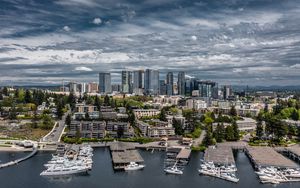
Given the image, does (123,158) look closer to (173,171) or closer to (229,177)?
(173,171)

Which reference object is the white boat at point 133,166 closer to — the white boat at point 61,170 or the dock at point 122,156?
the dock at point 122,156

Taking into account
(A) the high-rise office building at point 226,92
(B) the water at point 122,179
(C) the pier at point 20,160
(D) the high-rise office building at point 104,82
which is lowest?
(B) the water at point 122,179

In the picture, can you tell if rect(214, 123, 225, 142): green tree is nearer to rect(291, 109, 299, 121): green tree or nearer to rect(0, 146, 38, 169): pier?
rect(0, 146, 38, 169): pier

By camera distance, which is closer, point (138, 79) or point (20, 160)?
point (20, 160)

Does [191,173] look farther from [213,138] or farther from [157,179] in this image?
[213,138]

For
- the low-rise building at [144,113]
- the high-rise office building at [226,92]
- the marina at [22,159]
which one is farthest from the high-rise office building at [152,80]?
the marina at [22,159]

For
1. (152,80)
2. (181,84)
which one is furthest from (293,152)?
(152,80)
